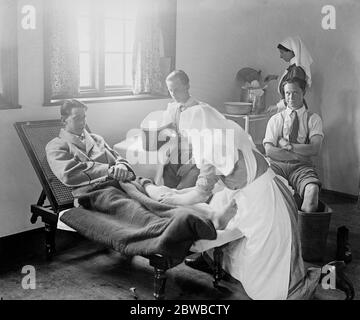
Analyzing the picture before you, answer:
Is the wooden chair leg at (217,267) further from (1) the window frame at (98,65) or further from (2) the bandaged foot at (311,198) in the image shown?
(1) the window frame at (98,65)

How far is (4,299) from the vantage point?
2.15 m

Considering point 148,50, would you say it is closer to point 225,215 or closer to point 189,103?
point 189,103

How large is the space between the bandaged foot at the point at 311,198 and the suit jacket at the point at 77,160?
897 mm

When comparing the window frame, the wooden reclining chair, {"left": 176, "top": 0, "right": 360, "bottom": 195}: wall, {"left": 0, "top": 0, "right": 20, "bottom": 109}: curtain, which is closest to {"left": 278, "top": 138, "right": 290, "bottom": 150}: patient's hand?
{"left": 176, "top": 0, "right": 360, "bottom": 195}: wall

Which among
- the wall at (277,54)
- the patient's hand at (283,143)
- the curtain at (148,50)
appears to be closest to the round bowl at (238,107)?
the wall at (277,54)

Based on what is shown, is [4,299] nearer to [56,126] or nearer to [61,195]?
[61,195]

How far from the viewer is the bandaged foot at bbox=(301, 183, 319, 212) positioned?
2.58 m

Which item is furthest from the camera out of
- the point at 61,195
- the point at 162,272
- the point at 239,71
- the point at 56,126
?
the point at 239,71

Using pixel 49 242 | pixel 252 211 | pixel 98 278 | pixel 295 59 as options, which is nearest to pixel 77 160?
pixel 49 242

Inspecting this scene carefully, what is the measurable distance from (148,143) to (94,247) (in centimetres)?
63

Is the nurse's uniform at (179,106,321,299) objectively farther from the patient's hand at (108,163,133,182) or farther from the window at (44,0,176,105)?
the window at (44,0,176,105)

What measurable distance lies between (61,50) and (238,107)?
1.01 m

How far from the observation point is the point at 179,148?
2.56 meters
